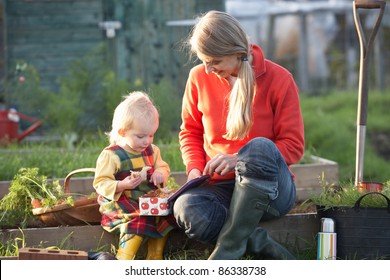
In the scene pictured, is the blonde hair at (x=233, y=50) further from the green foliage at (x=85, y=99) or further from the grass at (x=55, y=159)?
the green foliage at (x=85, y=99)

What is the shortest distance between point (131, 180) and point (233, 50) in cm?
76

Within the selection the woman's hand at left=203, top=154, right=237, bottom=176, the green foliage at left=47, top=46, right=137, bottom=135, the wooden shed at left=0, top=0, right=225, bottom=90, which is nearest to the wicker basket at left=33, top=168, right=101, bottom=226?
the woman's hand at left=203, top=154, right=237, bottom=176

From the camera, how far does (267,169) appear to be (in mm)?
3686

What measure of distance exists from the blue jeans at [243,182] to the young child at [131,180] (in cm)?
20

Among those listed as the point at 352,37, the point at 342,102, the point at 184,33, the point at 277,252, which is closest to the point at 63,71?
the point at 184,33

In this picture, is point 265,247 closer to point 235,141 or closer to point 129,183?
point 235,141

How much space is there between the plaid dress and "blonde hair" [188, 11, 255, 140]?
47cm

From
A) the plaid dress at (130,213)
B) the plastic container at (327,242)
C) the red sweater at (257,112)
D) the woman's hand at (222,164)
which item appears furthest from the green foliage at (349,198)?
the plaid dress at (130,213)

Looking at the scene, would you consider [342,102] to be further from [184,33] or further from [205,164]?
[205,164]

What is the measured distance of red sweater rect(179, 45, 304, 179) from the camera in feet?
13.3

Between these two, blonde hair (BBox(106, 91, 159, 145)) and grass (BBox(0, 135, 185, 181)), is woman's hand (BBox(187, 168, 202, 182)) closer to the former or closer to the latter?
blonde hair (BBox(106, 91, 159, 145))

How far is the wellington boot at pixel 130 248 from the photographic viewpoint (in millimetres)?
3928

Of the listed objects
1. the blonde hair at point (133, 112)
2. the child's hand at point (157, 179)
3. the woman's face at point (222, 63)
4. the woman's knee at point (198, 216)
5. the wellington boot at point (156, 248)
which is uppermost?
the woman's face at point (222, 63)

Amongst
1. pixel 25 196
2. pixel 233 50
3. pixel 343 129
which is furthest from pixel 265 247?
pixel 343 129
